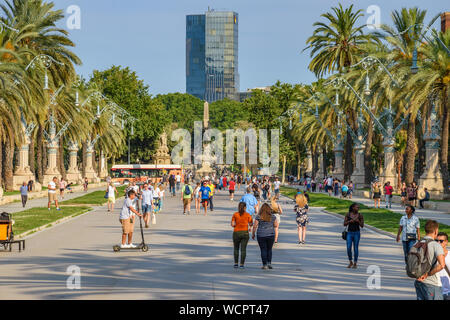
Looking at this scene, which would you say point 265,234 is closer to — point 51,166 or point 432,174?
point 432,174

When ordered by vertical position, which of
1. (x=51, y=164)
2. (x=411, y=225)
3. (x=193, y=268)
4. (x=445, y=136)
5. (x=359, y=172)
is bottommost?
(x=193, y=268)

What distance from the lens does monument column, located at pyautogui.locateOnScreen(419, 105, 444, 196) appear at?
145 ft

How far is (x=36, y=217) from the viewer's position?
30.0 m

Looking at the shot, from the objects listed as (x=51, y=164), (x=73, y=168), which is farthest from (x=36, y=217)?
(x=73, y=168)

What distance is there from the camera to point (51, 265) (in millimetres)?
16109

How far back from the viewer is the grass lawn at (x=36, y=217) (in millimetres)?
25234

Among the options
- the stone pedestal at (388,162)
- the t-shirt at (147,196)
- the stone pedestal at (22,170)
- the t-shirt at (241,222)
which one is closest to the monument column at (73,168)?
the stone pedestal at (22,170)

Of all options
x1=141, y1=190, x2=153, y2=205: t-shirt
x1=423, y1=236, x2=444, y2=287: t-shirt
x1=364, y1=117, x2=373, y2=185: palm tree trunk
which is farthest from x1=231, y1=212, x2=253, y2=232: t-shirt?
Answer: x1=364, y1=117, x2=373, y2=185: palm tree trunk

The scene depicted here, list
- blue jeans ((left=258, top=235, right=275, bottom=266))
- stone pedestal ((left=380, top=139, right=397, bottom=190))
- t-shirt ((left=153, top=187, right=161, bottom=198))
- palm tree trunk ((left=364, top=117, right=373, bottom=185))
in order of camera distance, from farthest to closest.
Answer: palm tree trunk ((left=364, top=117, right=373, bottom=185)) → stone pedestal ((left=380, top=139, right=397, bottom=190)) → t-shirt ((left=153, top=187, right=161, bottom=198)) → blue jeans ((left=258, top=235, right=275, bottom=266))

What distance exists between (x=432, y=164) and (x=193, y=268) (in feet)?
106

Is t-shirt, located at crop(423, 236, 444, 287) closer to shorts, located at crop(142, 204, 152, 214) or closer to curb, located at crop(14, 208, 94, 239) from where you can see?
curb, located at crop(14, 208, 94, 239)

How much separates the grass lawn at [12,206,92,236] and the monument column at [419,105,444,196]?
20877mm
